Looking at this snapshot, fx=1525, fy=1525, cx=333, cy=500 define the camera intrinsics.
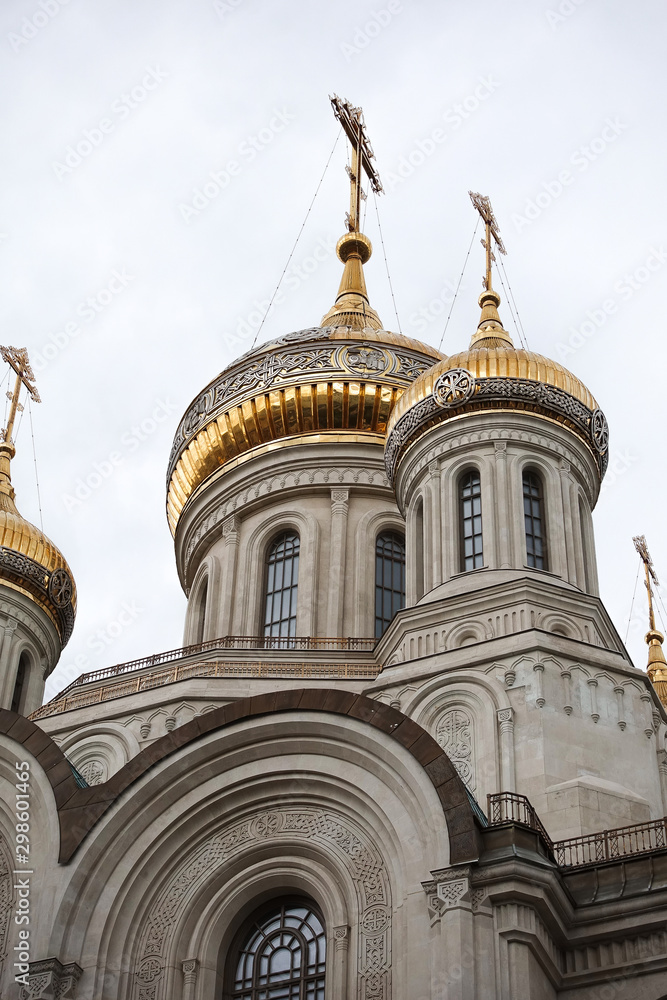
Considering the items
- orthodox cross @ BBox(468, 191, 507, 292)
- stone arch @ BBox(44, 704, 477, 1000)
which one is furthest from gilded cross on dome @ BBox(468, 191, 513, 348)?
stone arch @ BBox(44, 704, 477, 1000)

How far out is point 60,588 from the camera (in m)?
27.7

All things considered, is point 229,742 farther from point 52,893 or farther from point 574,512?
point 574,512

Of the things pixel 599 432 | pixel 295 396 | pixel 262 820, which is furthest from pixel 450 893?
pixel 295 396

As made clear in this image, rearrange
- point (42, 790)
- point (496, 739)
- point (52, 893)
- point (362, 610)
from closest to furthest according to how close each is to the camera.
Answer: point (52, 893) < point (42, 790) < point (496, 739) < point (362, 610)

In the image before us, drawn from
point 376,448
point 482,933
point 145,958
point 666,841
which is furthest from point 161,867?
point 376,448

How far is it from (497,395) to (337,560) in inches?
179

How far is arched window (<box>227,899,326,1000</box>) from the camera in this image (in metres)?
16.4

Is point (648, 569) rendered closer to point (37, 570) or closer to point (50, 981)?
point (37, 570)

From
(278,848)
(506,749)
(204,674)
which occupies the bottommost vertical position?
(278,848)

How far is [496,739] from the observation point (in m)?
19.6

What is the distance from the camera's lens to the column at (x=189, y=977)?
16.4 meters

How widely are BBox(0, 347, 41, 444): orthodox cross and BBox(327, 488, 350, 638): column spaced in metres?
8.02

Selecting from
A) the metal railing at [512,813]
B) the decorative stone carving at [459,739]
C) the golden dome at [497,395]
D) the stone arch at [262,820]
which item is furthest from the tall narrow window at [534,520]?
the stone arch at [262,820]

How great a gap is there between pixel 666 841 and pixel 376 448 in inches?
459
